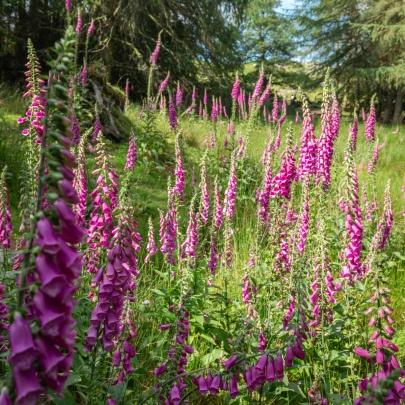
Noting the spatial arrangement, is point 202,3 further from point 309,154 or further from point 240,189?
point 309,154

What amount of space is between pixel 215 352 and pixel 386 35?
19.7 m

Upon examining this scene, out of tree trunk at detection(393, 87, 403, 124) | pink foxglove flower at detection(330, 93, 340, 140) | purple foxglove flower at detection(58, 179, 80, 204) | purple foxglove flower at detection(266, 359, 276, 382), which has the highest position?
tree trunk at detection(393, 87, 403, 124)

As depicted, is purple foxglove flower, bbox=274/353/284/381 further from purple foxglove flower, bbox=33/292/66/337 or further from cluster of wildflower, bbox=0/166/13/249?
cluster of wildflower, bbox=0/166/13/249

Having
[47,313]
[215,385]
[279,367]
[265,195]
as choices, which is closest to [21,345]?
[47,313]

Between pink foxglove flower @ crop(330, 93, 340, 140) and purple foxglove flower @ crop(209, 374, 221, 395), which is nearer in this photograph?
purple foxglove flower @ crop(209, 374, 221, 395)

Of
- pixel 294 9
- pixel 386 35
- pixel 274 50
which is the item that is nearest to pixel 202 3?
pixel 386 35

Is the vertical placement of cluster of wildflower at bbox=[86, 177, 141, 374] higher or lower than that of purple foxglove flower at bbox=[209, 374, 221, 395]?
higher

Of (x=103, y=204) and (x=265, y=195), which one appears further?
(x=265, y=195)

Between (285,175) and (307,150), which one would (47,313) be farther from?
(307,150)

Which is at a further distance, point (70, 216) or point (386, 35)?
point (386, 35)

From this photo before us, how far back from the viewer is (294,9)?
23203 millimetres

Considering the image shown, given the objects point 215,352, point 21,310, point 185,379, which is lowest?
point 185,379

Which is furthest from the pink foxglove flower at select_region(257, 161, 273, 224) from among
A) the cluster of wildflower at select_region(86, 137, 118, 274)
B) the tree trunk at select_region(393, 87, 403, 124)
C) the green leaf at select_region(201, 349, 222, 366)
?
the tree trunk at select_region(393, 87, 403, 124)

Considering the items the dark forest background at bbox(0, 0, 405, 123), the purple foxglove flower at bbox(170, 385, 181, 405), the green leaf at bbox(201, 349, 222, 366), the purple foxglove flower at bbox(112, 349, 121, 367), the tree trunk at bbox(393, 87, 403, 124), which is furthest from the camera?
the tree trunk at bbox(393, 87, 403, 124)
